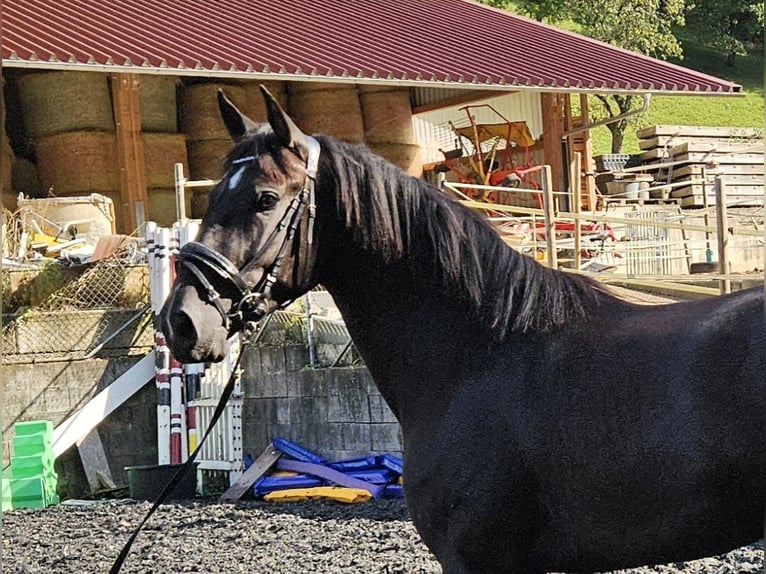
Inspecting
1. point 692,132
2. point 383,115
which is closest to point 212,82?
point 383,115

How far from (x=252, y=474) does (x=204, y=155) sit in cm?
696

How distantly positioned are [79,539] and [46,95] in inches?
325

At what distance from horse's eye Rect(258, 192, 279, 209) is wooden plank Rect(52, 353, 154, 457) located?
6360mm

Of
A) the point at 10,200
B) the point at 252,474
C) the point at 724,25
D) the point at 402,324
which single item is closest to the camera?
the point at 402,324

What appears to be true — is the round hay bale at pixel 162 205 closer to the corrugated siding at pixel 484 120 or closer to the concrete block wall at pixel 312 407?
the concrete block wall at pixel 312 407

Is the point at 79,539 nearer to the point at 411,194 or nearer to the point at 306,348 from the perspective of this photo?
the point at 306,348

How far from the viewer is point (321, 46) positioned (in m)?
14.5

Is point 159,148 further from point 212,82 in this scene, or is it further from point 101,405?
point 101,405

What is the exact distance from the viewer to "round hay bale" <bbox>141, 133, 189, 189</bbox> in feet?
44.5

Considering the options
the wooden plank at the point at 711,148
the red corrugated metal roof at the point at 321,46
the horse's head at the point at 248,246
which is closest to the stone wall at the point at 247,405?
the red corrugated metal roof at the point at 321,46

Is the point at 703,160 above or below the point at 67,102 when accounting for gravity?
below

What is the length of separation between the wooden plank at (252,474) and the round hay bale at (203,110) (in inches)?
263

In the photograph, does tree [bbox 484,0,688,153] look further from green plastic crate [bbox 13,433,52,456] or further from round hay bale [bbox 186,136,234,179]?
green plastic crate [bbox 13,433,52,456]

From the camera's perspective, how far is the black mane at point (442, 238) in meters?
3.05
